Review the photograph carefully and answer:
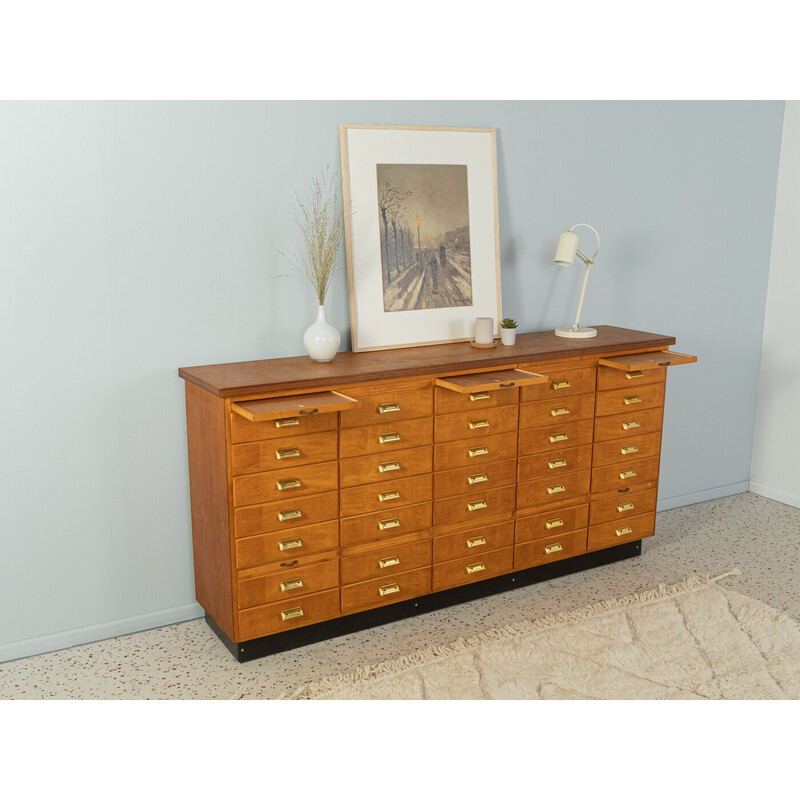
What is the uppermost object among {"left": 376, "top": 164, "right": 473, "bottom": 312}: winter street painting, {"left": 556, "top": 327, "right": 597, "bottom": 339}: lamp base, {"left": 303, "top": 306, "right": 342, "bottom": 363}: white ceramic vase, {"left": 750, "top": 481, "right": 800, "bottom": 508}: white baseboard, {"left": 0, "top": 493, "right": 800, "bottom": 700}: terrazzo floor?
{"left": 376, "top": 164, "right": 473, "bottom": 312}: winter street painting

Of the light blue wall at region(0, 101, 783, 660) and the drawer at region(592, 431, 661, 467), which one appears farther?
the drawer at region(592, 431, 661, 467)

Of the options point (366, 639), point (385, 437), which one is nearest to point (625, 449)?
point (385, 437)

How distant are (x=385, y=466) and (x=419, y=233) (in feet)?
3.31

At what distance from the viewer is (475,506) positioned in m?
3.30

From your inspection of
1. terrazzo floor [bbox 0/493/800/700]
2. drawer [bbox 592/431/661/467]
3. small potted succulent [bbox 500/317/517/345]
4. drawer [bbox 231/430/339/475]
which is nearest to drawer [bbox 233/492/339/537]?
drawer [bbox 231/430/339/475]

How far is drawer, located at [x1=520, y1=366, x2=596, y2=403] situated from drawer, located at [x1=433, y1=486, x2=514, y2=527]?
404 mm

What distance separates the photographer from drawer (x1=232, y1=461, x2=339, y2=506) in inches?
109

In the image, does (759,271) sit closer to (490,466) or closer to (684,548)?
(684,548)

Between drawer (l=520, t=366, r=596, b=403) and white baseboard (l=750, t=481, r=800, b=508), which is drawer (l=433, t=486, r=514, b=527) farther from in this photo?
white baseboard (l=750, t=481, r=800, b=508)

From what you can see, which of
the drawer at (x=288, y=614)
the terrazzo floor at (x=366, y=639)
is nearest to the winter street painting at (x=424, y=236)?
the drawer at (x=288, y=614)

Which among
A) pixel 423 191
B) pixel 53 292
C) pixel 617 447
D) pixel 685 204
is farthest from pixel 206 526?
pixel 685 204

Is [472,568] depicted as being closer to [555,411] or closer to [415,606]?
[415,606]

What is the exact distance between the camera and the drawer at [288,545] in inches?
111

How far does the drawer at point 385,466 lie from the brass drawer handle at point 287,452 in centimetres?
18
